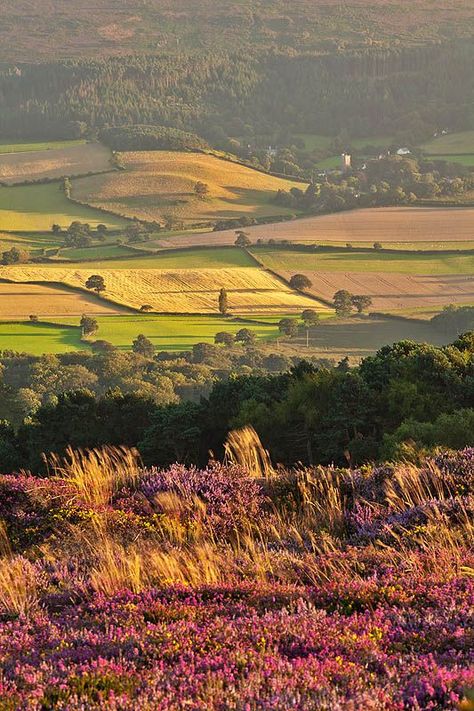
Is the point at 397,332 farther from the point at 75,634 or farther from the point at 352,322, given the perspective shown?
the point at 75,634

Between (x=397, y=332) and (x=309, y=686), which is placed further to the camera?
(x=397, y=332)

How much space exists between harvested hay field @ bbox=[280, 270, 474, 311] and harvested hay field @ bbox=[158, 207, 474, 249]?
18.6 m

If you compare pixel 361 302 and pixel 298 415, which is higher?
pixel 298 415

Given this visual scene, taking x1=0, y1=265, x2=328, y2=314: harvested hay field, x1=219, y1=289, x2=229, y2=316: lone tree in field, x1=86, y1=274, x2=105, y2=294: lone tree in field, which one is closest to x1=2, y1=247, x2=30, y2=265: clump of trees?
x1=0, y1=265, x2=328, y2=314: harvested hay field

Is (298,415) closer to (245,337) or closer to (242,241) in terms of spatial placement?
(245,337)

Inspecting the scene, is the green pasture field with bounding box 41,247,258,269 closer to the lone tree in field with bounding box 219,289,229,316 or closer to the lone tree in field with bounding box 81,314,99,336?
the lone tree in field with bounding box 219,289,229,316

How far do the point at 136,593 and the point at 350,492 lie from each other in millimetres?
4931

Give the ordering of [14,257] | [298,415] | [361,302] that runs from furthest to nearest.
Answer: [14,257], [361,302], [298,415]

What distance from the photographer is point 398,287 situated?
402ft

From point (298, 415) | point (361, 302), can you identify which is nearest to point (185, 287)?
point (361, 302)

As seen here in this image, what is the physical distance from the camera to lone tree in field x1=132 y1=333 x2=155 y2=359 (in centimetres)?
9194

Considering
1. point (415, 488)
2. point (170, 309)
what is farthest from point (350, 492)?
point (170, 309)

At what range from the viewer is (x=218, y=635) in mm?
7094

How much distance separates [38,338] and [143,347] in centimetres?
1231
